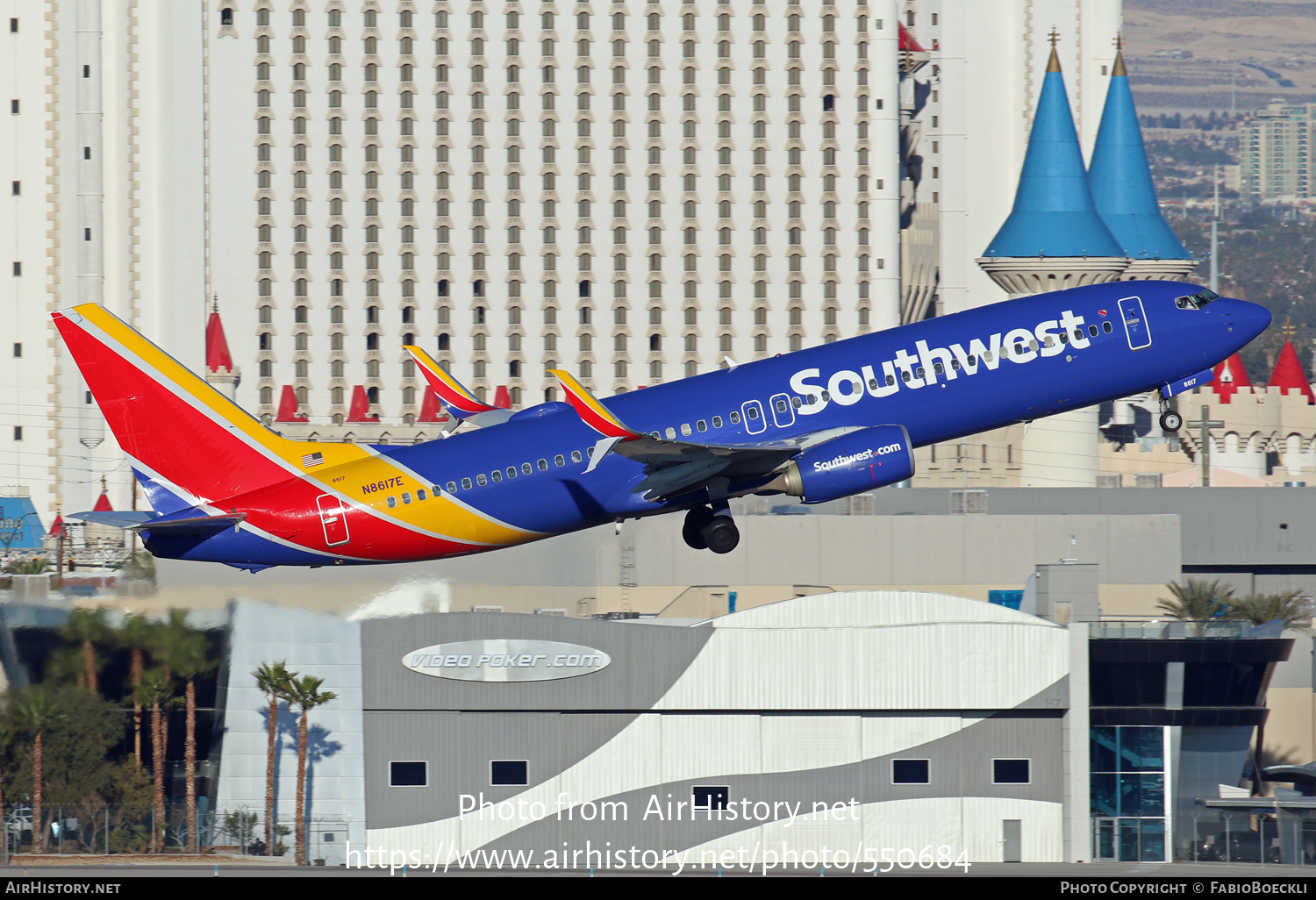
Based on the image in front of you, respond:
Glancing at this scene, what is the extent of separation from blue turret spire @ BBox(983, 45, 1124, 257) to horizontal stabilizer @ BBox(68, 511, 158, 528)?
134850 mm

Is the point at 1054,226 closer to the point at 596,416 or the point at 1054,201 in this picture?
the point at 1054,201

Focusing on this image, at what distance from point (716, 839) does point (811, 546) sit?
130 ft

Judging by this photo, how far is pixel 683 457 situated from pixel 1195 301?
1725 centimetres

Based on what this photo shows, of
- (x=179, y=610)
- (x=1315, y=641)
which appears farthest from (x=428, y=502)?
(x=1315, y=641)

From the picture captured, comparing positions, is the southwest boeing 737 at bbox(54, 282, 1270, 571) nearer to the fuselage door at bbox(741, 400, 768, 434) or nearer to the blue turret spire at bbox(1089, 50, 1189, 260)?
the fuselage door at bbox(741, 400, 768, 434)

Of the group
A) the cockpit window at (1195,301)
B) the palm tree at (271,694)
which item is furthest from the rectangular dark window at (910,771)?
the cockpit window at (1195,301)

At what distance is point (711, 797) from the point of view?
80.2 meters

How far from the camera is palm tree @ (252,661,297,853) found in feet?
259

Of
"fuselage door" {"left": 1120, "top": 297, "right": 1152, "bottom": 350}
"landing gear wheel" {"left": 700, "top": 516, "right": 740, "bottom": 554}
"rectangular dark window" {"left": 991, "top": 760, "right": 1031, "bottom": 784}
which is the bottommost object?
"rectangular dark window" {"left": 991, "top": 760, "right": 1031, "bottom": 784}

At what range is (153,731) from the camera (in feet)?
265

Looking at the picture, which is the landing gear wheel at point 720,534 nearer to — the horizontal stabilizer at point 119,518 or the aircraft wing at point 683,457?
the aircraft wing at point 683,457

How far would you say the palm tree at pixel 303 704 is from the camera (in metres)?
79.4

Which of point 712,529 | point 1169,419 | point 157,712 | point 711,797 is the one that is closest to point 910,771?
point 711,797

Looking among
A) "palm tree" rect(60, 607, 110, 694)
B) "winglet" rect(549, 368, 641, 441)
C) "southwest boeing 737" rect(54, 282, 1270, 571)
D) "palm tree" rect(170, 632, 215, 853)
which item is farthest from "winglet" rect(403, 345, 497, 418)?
"palm tree" rect(60, 607, 110, 694)
